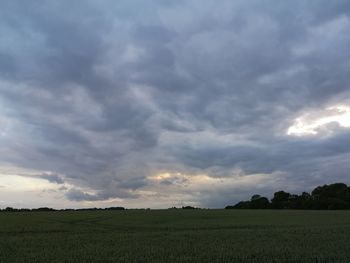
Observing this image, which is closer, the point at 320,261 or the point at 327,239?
the point at 320,261

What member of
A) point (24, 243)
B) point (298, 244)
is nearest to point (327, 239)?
point (298, 244)

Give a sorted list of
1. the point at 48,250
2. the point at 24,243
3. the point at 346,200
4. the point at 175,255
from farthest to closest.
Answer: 1. the point at 346,200
2. the point at 24,243
3. the point at 48,250
4. the point at 175,255

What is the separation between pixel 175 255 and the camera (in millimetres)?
25547

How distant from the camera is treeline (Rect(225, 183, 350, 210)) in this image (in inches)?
5416

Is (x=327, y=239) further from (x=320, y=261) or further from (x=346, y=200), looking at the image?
(x=346, y=200)

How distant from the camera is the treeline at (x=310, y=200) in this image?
137562mm

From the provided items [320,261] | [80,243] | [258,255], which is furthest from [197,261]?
[80,243]

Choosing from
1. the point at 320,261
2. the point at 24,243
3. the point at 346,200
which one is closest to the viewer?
the point at 320,261

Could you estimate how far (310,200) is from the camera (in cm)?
14462

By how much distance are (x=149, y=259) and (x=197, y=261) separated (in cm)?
239

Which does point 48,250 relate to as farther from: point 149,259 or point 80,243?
point 149,259

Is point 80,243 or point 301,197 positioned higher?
point 301,197

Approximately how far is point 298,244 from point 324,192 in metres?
138

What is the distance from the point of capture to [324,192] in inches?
6417
